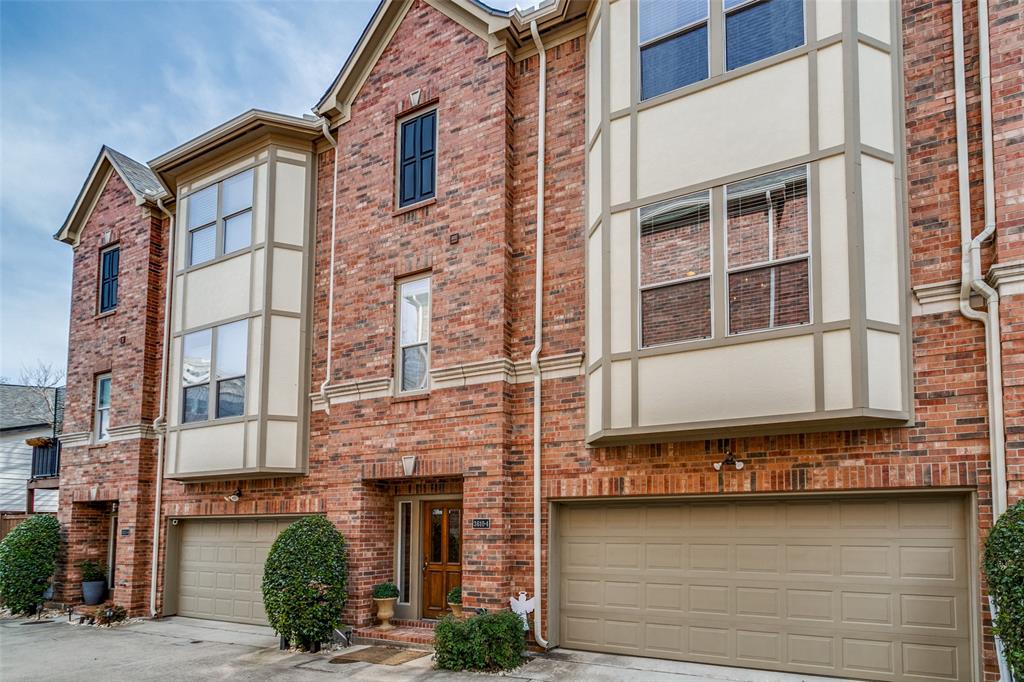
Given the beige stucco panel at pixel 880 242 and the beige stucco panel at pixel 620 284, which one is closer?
the beige stucco panel at pixel 880 242

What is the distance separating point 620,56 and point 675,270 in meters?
3.04

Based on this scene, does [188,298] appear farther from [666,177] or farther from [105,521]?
[666,177]

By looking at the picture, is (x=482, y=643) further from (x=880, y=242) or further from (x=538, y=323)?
(x=880, y=242)

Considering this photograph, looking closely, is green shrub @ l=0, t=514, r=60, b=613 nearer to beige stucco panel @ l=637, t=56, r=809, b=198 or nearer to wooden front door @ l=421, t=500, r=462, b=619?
wooden front door @ l=421, t=500, r=462, b=619

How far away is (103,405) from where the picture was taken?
17594mm

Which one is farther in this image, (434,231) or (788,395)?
(434,231)

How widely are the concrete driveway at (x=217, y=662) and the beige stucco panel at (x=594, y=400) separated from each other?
9.48 feet

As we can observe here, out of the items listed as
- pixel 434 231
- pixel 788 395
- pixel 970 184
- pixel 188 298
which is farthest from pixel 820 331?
pixel 188 298

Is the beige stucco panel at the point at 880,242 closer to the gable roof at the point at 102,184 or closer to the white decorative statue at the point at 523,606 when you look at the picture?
the white decorative statue at the point at 523,606

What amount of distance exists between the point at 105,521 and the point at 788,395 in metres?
15.6

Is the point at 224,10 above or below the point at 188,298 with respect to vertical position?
above

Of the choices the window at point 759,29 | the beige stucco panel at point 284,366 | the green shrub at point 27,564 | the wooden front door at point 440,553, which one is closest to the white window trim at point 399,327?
the wooden front door at point 440,553

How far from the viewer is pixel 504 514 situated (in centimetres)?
1061

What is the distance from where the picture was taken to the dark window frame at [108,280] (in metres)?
17.9
